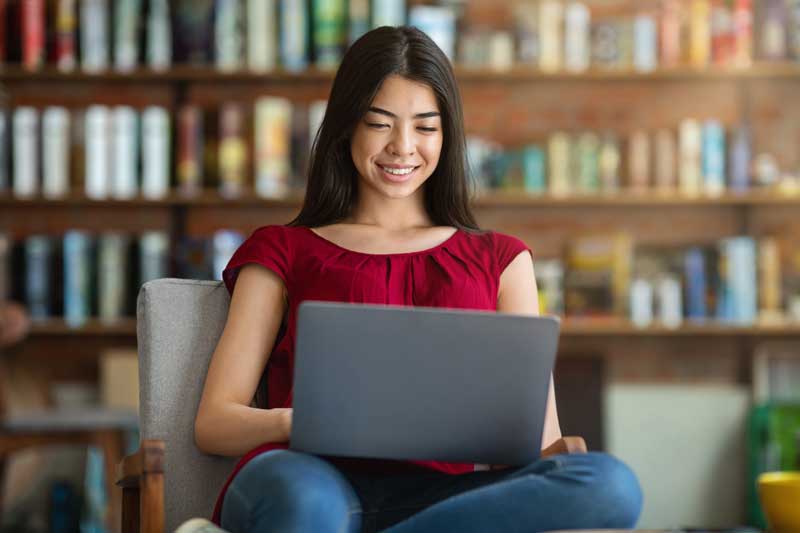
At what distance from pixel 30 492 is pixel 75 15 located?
1.61 meters

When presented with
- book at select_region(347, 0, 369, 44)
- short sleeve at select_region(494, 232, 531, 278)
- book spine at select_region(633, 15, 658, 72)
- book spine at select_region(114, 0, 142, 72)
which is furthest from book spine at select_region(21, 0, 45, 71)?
short sleeve at select_region(494, 232, 531, 278)

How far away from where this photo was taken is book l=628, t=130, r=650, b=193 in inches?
154

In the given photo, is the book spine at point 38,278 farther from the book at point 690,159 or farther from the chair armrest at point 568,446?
the chair armrest at point 568,446

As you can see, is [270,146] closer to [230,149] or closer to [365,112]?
[230,149]

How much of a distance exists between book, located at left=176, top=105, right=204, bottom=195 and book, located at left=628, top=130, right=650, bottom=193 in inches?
54.6

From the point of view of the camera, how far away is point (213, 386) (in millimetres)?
1685

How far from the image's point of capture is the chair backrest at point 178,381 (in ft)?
5.54

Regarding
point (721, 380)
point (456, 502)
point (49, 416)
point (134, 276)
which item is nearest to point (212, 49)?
point (134, 276)

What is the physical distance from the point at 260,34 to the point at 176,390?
237 cm

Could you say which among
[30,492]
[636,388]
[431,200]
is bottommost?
[30,492]

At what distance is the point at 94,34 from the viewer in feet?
12.9

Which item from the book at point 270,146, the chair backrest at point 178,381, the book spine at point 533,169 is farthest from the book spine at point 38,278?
the chair backrest at point 178,381

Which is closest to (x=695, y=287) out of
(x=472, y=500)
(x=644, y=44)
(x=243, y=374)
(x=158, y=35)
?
(x=644, y=44)

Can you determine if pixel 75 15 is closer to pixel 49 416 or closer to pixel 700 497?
pixel 49 416
